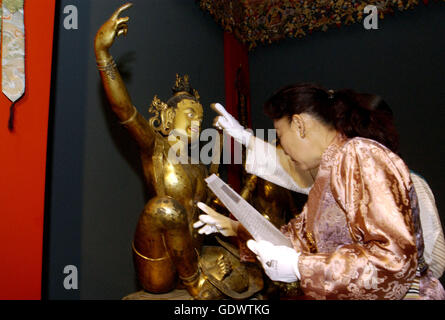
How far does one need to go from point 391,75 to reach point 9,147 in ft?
10.4

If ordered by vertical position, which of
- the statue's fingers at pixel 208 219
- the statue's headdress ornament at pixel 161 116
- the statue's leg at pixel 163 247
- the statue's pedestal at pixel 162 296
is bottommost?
the statue's pedestal at pixel 162 296

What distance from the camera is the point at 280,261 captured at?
1034 millimetres

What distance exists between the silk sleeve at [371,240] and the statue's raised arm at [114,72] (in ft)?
3.55

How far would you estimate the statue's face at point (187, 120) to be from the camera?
208cm

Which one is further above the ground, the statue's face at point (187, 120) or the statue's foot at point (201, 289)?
the statue's face at point (187, 120)

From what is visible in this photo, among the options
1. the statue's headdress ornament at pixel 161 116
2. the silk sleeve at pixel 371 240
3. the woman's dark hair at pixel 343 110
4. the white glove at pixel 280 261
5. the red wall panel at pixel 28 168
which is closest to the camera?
the silk sleeve at pixel 371 240

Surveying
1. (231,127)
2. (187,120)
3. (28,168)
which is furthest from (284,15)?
(28,168)

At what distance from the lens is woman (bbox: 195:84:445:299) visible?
91 cm

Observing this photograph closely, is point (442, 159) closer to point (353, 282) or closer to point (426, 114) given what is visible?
point (426, 114)

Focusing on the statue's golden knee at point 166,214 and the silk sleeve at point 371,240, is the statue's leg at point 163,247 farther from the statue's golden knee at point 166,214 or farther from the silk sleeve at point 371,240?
the silk sleeve at point 371,240

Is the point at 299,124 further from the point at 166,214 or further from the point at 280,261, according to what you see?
the point at 166,214

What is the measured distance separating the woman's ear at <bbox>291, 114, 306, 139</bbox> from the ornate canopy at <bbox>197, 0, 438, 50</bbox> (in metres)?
2.39

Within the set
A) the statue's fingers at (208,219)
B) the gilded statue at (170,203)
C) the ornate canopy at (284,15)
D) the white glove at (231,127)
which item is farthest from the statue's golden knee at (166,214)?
the ornate canopy at (284,15)

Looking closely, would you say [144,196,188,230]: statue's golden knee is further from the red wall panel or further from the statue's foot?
the red wall panel
